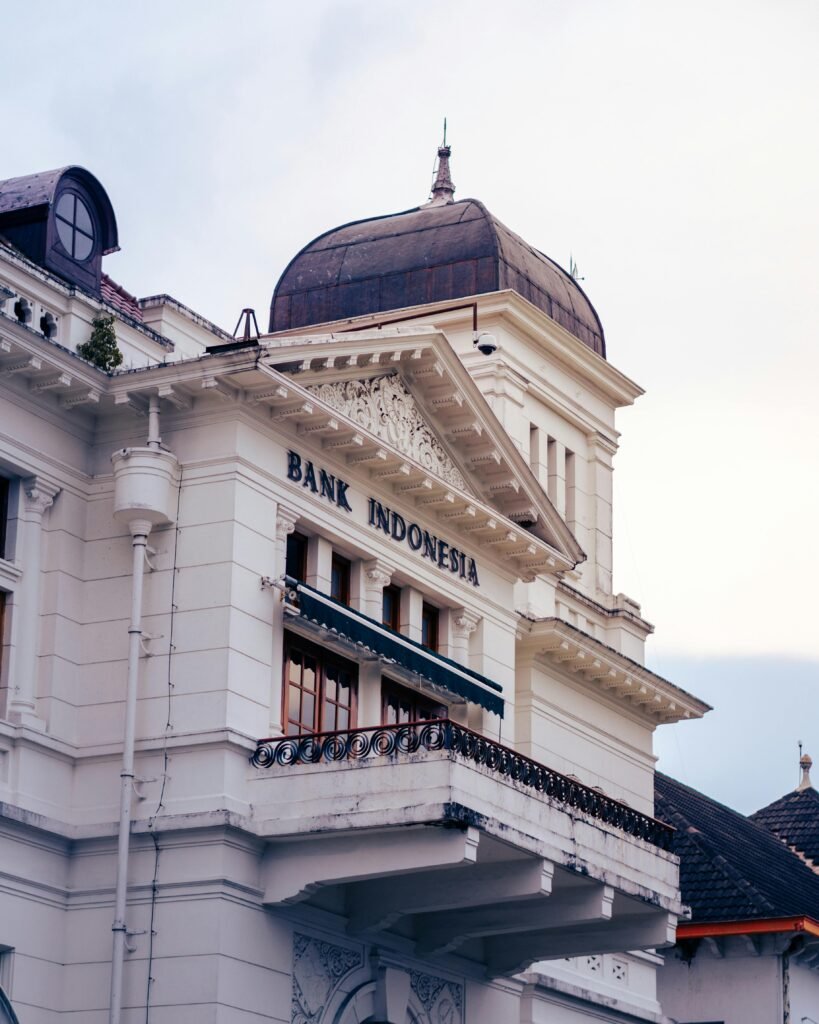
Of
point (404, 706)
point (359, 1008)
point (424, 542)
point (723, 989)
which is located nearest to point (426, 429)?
point (424, 542)

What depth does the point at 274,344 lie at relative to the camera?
2684 centimetres

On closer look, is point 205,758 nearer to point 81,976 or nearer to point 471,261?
point 81,976

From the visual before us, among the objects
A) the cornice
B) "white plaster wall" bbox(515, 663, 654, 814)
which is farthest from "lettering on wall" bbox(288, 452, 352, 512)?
"white plaster wall" bbox(515, 663, 654, 814)

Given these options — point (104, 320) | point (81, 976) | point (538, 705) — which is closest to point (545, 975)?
point (538, 705)

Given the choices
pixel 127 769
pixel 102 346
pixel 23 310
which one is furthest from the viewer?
pixel 102 346

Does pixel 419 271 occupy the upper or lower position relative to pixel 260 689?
upper

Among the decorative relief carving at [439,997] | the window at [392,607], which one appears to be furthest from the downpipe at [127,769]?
the decorative relief carving at [439,997]

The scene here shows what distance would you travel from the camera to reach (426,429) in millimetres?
30797

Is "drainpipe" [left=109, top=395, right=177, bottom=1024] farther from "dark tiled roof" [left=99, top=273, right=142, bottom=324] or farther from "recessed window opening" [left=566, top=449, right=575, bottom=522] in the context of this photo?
"recessed window opening" [left=566, top=449, right=575, bottom=522]

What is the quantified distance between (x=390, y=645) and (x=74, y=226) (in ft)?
23.0

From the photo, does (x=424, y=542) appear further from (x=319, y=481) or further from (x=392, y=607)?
(x=319, y=481)

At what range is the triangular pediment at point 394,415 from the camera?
28703mm

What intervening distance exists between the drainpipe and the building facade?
4cm

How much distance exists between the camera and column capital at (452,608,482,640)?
3073cm
